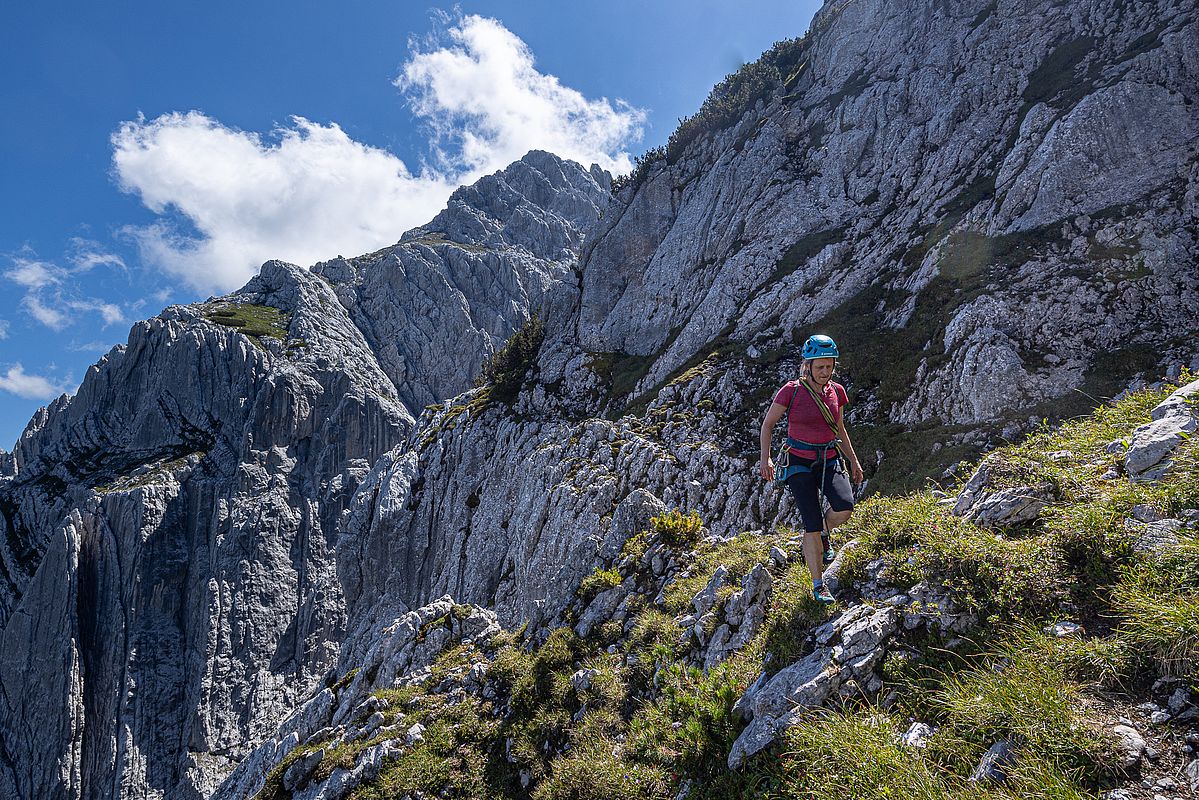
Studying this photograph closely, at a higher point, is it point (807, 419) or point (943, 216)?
point (943, 216)

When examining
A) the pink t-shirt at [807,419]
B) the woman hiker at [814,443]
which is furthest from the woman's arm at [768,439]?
the pink t-shirt at [807,419]

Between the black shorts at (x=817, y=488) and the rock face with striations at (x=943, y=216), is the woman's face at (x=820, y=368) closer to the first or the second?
the black shorts at (x=817, y=488)

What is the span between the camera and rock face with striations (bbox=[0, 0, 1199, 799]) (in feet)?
69.7

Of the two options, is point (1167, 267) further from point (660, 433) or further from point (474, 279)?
point (474, 279)

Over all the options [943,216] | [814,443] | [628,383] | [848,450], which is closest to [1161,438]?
[848,450]

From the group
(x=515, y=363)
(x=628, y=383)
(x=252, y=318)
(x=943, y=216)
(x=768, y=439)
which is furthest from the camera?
(x=252, y=318)

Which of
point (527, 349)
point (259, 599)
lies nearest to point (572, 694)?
point (527, 349)

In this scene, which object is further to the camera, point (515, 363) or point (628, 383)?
point (515, 363)

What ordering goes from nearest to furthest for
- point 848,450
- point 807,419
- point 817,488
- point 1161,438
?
point 1161,438
point 807,419
point 817,488
point 848,450

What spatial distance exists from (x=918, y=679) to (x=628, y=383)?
37.5 m

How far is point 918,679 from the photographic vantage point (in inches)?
172

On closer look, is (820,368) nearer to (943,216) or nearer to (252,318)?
(943,216)

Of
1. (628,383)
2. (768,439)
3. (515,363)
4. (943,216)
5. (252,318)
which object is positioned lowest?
Answer: (768,439)

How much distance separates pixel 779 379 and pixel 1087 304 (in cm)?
1314
